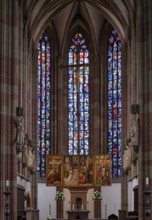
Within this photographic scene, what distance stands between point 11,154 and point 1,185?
2.33 m

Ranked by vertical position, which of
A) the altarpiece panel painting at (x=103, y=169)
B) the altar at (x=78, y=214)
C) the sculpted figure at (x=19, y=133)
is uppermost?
the sculpted figure at (x=19, y=133)

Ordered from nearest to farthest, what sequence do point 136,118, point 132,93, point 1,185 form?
point 1,185
point 136,118
point 132,93

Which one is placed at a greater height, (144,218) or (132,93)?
(132,93)

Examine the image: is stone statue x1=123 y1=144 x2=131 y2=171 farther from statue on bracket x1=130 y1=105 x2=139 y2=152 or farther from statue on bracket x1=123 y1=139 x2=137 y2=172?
statue on bracket x1=130 y1=105 x2=139 y2=152

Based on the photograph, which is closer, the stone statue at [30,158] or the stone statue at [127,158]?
the stone statue at [127,158]

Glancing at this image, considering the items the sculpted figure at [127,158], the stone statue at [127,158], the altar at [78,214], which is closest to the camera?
the sculpted figure at [127,158]

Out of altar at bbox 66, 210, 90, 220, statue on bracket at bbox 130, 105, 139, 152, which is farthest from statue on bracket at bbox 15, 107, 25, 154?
altar at bbox 66, 210, 90, 220

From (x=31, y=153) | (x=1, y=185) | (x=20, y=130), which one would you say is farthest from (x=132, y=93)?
(x=1, y=185)

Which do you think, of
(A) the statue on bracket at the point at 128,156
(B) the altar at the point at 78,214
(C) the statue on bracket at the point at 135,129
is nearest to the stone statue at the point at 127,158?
(A) the statue on bracket at the point at 128,156

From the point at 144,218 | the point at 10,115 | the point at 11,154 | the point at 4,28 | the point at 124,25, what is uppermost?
the point at 124,25

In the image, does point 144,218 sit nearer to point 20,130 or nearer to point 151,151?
point 151,151

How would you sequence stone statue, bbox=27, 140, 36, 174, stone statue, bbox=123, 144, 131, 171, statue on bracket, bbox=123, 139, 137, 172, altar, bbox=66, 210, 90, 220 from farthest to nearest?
altar, bbox=66, 210, 90, 220 < stone statue, bbox=27, 140, 36, 174 < stone statue, bbox=123, 144, 131, 171 < statue on bracket, bbox=123, 139, 137, 172

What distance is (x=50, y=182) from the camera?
1960 inches

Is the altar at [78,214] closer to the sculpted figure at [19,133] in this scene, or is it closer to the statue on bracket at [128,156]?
the statue on bracket at [128,156]
